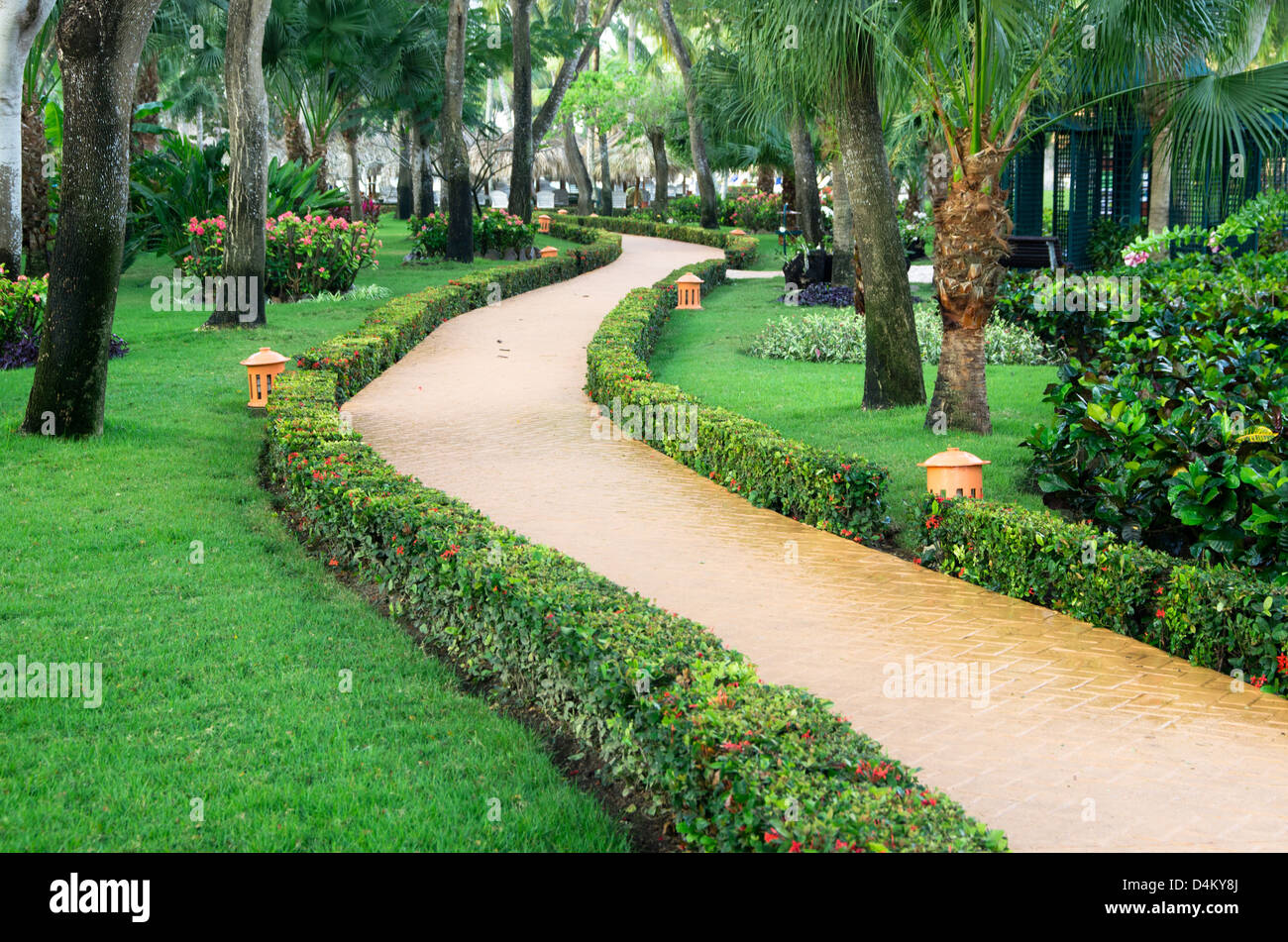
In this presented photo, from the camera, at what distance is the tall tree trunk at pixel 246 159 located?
15727 millimetres

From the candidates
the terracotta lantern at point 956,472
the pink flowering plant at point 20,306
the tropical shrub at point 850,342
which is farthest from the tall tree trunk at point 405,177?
the terracotta lantern at point 956,472

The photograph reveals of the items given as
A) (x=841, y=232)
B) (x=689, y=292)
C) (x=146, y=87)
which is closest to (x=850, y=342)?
(x=841, y=232)

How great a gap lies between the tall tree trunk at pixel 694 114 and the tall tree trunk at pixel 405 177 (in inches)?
401

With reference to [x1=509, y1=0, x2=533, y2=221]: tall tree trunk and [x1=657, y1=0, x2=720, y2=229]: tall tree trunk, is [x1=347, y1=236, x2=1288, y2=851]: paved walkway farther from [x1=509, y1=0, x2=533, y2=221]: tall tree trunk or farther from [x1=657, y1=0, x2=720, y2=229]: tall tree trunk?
[x1=657, y1=0, x2=720, y2=229]: tall tree trunk

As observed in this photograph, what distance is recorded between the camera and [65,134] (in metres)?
9.39

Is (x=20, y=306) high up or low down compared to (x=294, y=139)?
down

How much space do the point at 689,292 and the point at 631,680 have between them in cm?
1733

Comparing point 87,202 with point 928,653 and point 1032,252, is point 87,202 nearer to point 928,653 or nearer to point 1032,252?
point 928,653

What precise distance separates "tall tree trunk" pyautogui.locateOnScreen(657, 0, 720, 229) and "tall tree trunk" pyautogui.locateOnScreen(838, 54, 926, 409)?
23276mm

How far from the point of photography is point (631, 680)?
4539mm

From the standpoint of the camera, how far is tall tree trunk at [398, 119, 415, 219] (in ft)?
132

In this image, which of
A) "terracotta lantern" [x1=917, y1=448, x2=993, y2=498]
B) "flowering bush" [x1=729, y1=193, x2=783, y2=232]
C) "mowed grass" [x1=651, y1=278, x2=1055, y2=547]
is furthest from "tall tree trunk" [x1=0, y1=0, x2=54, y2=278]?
"flowering bush" [x1=729, y1=193, x2=783, y2=232]

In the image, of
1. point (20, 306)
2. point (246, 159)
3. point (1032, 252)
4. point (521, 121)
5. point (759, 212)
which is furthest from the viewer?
point (759, 212)
